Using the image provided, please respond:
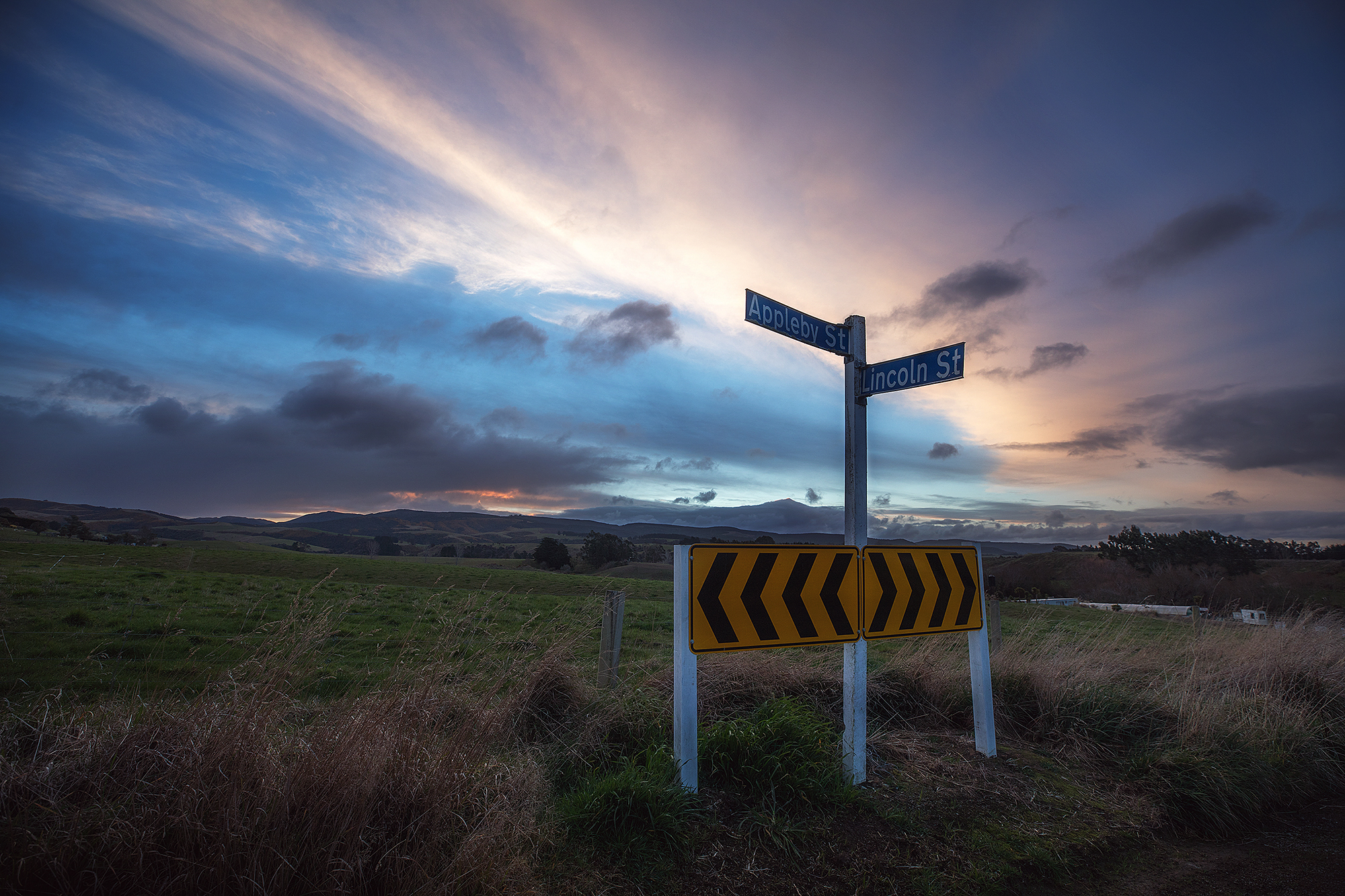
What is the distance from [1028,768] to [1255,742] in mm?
2322

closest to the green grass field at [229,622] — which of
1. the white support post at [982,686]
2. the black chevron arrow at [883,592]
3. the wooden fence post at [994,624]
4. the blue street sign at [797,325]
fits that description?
the wooden fence post at [994,624]

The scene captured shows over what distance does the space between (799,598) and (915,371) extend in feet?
7.12

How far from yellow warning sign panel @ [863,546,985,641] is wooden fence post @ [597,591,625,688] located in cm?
254

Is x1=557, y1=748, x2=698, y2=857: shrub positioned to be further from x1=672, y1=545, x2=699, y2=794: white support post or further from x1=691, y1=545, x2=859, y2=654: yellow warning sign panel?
x1=691, y1=545, x2=859, y2=654: yellow warning sign panel

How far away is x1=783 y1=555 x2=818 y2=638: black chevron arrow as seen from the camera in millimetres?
4500

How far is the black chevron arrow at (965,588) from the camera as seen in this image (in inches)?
218

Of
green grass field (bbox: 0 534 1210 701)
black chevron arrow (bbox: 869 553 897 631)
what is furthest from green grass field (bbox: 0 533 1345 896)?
black chevron arrow (bbox: 869 553 897 631)

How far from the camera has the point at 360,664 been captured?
363 inches

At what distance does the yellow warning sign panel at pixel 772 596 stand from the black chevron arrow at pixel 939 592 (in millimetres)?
933

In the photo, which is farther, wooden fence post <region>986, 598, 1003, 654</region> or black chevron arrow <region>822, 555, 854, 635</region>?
wooden fence post <region>986, 598, 1003, 654</region>

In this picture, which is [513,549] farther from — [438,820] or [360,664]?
[438,820]

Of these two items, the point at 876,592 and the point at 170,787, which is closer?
the point at 170,787

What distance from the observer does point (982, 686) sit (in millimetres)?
5453

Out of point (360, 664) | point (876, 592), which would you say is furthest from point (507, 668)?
point (360, 664)
